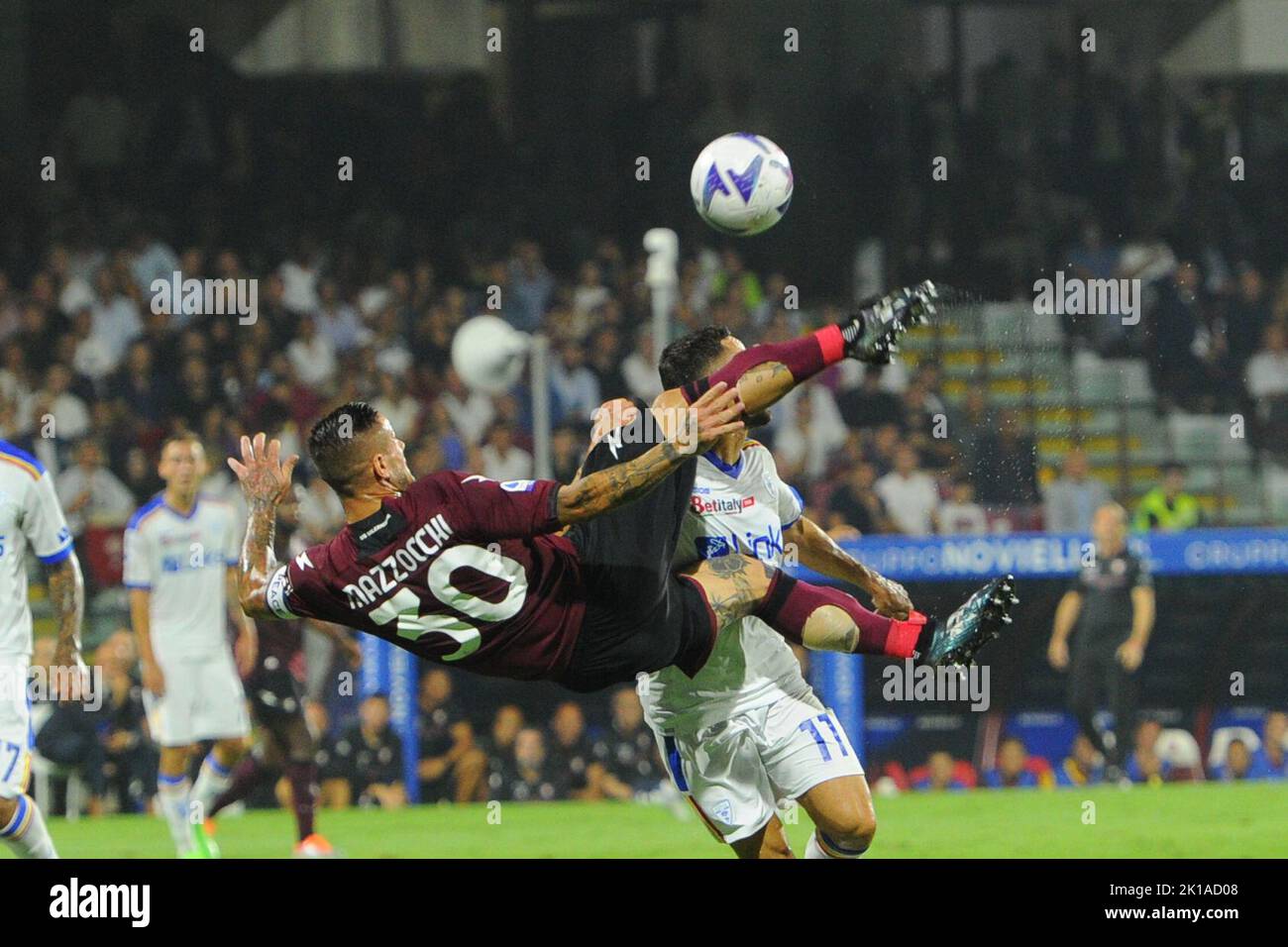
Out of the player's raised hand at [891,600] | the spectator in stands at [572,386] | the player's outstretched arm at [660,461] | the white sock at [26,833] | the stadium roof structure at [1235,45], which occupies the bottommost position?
the white sock at [26,833]

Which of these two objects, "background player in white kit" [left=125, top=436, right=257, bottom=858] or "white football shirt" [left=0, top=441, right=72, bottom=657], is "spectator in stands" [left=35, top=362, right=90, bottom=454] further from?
"white football shirt" [left=0, top=441, right=72, bottom=657]

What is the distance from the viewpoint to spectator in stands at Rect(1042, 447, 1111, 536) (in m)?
14.7

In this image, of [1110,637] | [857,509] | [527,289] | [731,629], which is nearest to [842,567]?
[731,629]

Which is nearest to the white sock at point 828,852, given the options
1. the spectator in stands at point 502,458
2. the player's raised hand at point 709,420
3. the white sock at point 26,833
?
the player's raised hand at point 709,420

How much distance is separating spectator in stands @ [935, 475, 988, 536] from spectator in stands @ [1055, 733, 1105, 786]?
1.84 meters

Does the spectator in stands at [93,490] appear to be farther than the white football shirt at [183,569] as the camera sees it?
Yes

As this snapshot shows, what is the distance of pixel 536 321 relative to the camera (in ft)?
57.0

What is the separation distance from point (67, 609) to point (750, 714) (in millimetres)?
2970

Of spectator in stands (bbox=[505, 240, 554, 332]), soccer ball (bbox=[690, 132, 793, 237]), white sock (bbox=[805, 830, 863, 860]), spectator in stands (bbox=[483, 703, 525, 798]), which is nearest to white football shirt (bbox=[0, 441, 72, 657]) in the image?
soccer ball (bbox=[690, 132, 793, 237])

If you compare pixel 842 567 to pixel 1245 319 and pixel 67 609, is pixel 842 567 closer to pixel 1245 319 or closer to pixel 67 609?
pixel 67 609

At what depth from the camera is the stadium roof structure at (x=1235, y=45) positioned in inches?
760

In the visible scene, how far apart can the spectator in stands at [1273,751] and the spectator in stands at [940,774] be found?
211 centimetres

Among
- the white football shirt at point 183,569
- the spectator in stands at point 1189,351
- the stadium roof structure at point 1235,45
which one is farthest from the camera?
the stadium roof structure at point 1235,45

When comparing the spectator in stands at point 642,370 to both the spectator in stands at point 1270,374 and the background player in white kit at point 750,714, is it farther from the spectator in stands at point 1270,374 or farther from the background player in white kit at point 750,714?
the background player in white kit at point 750,714
